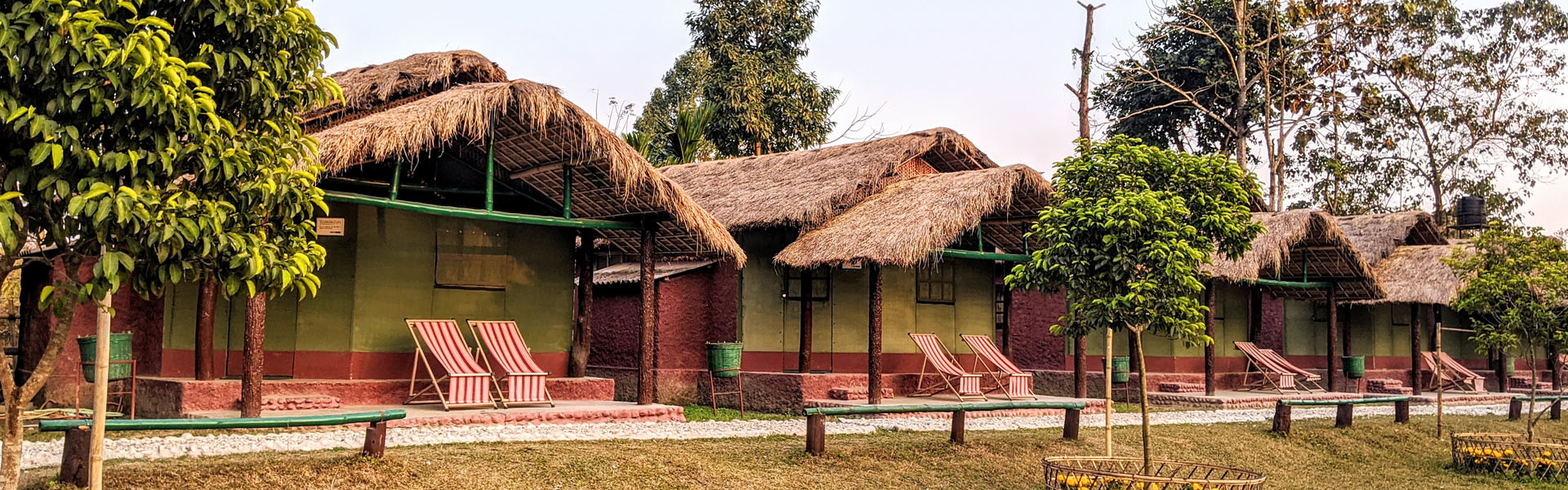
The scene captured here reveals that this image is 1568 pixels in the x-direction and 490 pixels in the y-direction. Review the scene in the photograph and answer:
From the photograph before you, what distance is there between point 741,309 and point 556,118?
3.82m

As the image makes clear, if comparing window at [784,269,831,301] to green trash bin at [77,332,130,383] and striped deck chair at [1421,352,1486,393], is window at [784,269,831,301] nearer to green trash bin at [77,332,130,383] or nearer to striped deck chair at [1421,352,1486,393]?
green trash bin at [77,332,130,383]

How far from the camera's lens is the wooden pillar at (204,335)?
939 cm

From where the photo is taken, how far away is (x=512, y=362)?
10.5 meters

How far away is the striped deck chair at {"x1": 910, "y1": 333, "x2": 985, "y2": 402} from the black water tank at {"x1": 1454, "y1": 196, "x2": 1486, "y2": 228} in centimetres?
1451

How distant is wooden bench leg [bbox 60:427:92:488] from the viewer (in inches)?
220

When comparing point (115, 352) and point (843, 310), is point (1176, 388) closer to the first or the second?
point (843, 310)

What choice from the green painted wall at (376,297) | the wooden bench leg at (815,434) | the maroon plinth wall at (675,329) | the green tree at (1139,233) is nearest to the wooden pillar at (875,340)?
the maroon plinth wall at (675,329)

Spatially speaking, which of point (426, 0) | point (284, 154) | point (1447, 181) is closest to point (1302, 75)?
point (1447, 181)

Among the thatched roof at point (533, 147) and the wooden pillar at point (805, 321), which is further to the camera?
the wooden pillar at point (805, 321)

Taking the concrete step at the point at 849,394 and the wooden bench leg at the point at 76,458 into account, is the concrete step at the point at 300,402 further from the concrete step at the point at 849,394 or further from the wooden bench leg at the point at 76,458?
the concrete step at the point at 849,394

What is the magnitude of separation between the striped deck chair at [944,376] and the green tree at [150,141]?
887 centimetres

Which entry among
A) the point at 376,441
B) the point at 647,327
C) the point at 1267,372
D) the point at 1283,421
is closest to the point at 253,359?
the point at 376,441

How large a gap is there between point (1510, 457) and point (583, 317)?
801 cm

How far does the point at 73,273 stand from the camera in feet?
14.5
